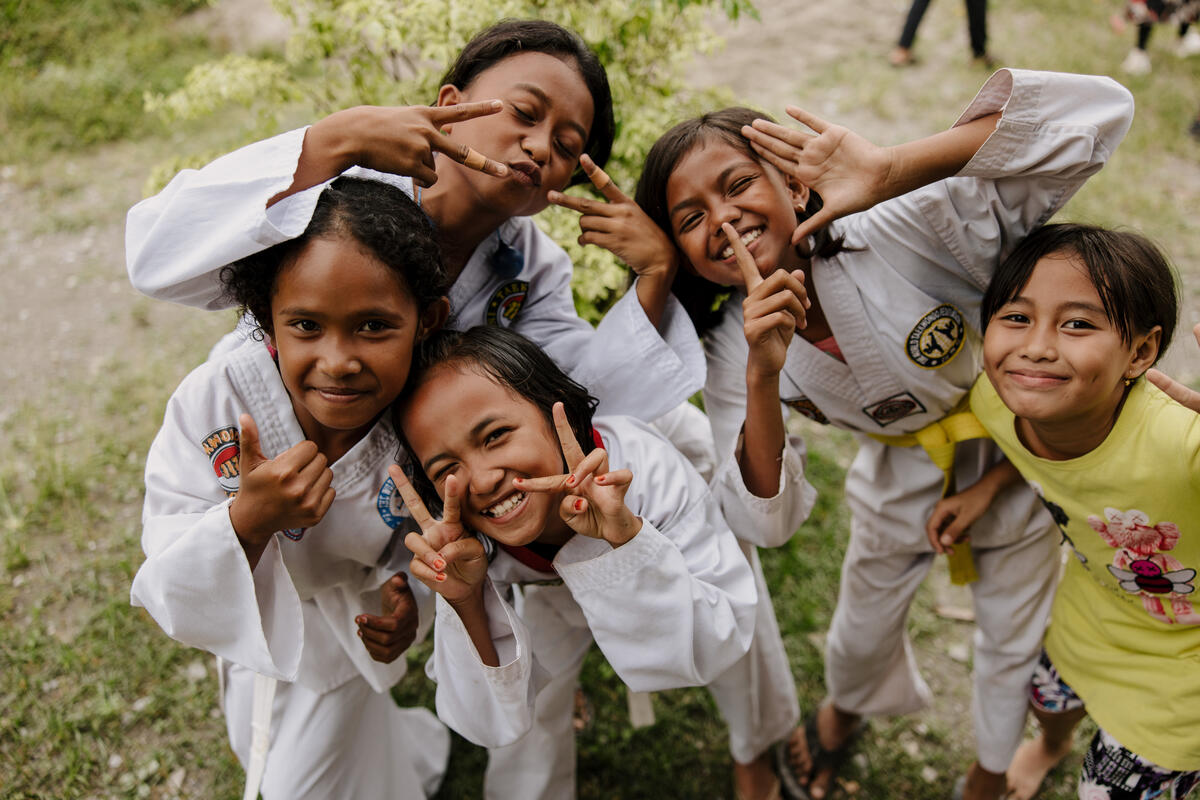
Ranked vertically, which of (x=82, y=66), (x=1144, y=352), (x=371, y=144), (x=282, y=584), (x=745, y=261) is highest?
(x=371, y=144)

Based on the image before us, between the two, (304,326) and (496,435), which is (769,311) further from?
(304,326)

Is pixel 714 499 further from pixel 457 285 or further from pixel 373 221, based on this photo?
pixel 373 221

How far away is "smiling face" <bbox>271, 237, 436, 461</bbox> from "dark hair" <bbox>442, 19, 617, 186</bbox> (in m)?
0.65

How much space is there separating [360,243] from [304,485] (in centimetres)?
45

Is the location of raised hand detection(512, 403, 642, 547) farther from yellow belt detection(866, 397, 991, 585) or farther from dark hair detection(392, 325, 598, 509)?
yellow belt detection(866, 397, 991, 585)

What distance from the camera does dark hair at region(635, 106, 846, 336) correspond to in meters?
1.93

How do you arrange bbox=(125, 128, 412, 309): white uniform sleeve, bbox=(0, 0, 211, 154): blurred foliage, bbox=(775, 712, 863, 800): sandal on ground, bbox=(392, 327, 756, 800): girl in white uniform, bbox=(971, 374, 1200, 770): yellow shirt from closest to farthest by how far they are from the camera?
1. bbox=(125, 128, 412, 309): white uniform sleeve
2. bbox=(392, 327, 756, 800): girl in white uniform
3. bbox=(971, 374, 1200, 770): yellow shirt
4. bbox=(775, 712, 863, 800): sandal on ground
5. bbox=(0, 0, 211, 154): blurred foliage

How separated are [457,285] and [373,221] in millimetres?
439

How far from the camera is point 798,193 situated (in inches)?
78.6

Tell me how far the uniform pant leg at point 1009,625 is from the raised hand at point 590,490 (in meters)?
1.12

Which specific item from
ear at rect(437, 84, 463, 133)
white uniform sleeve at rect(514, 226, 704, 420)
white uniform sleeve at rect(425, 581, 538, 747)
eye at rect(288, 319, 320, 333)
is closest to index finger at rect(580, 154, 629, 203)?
white uniform sleeve at rect(514, 226, 704, 420)

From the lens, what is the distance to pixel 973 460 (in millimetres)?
2211

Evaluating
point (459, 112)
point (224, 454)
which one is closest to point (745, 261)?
point (459, 112)

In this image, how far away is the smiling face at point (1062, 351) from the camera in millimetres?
1699
